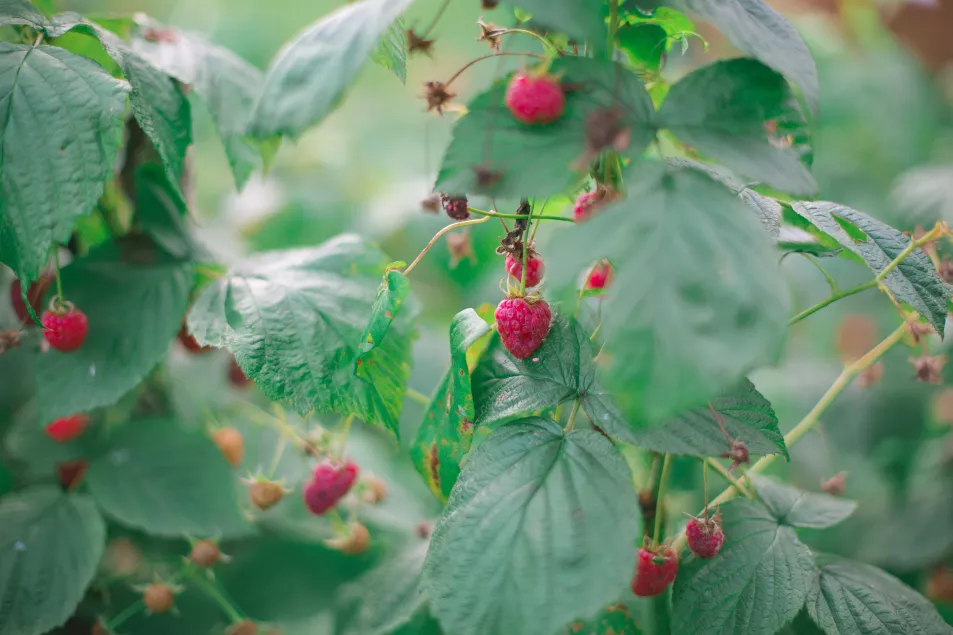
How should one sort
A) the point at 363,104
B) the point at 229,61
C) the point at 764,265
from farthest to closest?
the point at 363,104 → the point at 229,61 → the point at 764,265

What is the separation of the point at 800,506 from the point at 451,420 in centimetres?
38

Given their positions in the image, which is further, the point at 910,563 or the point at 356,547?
the point at 910,563

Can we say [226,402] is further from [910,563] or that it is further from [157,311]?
[910,563]

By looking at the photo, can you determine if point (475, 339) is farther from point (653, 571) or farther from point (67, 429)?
point (67, 429)

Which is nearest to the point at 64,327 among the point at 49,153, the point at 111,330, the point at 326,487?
the point at 111,330

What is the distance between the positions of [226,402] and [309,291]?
1.71 feet

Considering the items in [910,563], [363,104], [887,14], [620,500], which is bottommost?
[363,104]

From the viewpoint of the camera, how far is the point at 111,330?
2.64 feet

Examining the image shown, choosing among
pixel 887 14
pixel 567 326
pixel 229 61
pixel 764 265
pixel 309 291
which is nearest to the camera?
pixel 764 265

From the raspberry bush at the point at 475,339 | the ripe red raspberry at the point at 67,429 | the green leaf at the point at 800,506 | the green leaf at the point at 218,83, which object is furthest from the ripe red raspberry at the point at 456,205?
the ripe red raspberry at the point at 67,429

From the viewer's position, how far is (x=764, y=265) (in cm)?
42

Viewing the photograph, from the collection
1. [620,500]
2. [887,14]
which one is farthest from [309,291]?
[887,14]

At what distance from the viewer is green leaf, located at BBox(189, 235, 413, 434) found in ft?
2.22

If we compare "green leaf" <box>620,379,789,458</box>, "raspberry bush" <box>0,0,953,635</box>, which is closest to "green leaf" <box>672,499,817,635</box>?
"raspberry bush" <box>0,0,953,635</box>
